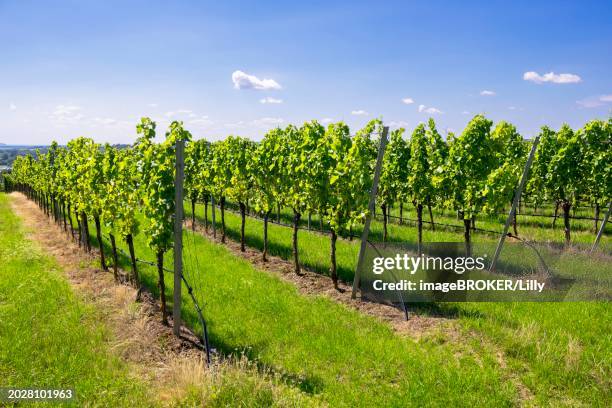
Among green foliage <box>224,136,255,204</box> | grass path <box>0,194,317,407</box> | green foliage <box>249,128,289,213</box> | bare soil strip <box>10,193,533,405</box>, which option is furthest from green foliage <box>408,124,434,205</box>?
grass path <box>0,194,317,407</box>

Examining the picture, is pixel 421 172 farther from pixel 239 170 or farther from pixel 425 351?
pixel 425 351

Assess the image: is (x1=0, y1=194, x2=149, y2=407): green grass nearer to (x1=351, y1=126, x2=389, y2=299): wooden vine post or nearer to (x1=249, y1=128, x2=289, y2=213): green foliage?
(x1=351, y1=126, x2=389, y2=299): wooden vine post

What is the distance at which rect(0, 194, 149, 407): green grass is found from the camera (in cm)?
664

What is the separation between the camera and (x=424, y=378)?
22.2 ft

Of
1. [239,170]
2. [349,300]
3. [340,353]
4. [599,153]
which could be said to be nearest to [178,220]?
[340,353]

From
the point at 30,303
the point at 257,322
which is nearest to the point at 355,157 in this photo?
the point at 257,322

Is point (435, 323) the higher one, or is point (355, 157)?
point (355, 157)

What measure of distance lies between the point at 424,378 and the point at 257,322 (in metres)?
3.92

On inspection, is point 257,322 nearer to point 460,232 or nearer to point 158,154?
point 158,154

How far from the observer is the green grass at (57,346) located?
664cm

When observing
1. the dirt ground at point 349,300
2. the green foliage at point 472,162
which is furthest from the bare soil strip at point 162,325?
the green foliage at point 472,162

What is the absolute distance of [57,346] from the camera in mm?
7898
